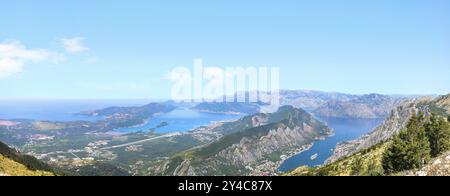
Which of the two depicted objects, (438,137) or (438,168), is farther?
(438,137)

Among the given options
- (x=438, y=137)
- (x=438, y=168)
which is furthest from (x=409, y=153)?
(x=438, y=168)

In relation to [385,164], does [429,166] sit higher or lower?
higher

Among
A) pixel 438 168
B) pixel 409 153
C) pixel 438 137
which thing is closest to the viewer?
pixel 438 168

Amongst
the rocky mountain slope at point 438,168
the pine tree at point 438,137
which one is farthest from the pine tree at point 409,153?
the rocky mountain slope at point 438,168

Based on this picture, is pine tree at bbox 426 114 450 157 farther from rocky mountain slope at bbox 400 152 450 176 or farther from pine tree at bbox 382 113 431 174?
rocky mountain slope at bbox 400 152 450 176

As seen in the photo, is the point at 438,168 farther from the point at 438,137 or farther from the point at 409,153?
the point at 438,137

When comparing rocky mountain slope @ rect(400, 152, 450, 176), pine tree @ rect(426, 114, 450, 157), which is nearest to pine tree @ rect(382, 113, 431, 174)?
pine tree @ rect(426, 114, 450, 157)

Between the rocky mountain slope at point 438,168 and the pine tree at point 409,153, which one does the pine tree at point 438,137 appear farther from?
the rocky mountain slope at point 438,168
